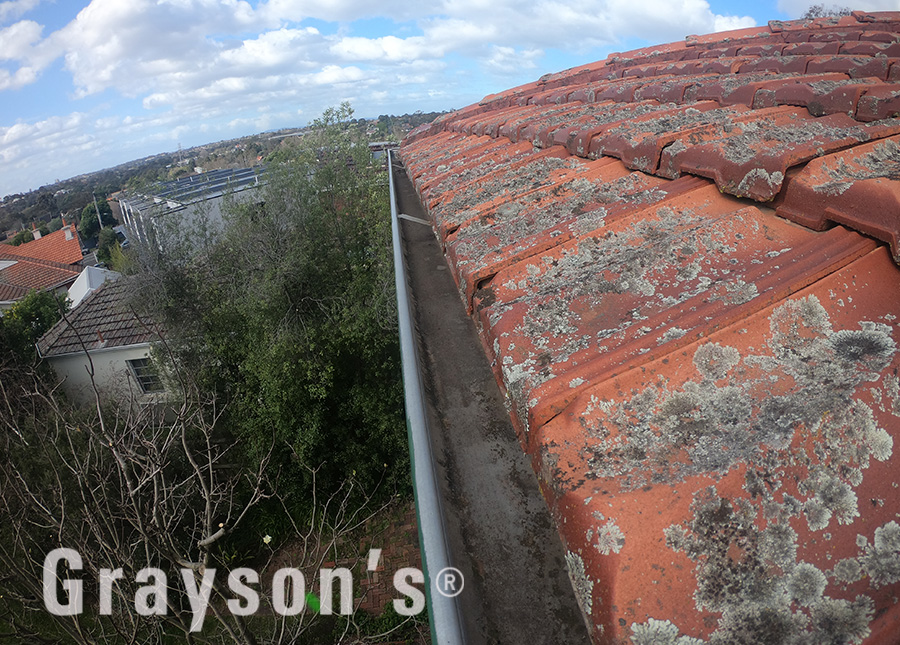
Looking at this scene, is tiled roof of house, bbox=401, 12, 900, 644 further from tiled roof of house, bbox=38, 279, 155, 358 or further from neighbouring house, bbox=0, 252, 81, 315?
neighbouring house, bbox=0, 252, 81, 315

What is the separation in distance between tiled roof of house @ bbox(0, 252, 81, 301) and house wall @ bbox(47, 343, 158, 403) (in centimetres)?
1308

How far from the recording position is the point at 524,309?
1369 mm

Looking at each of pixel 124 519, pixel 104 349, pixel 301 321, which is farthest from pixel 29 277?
pixel 124 519

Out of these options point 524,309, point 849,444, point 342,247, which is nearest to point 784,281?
point 849,444

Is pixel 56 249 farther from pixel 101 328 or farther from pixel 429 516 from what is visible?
pixel 429 516

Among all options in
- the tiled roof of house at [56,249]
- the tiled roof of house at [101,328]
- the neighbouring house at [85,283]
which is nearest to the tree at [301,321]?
the tiled roof of house at [101,328]

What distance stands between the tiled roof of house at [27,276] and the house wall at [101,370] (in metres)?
13.1

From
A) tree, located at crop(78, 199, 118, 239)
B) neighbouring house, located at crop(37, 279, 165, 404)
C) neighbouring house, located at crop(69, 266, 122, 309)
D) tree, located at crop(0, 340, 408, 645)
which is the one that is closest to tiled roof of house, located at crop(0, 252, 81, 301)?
neighbouring house, located at crop(69, 266, 122, 309)

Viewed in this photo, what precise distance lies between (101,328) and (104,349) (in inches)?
36.1

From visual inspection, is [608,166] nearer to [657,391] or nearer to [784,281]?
[784,281]

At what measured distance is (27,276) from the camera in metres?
25.7

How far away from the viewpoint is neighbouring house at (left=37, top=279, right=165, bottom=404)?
12500 mm

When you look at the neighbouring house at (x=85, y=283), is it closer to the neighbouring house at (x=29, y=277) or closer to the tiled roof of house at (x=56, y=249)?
the neighbouring house at (x=29, y=277)

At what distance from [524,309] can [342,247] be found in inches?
424
